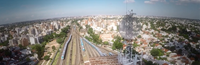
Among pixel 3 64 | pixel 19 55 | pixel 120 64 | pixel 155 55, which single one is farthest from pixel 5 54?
pixel 155 55

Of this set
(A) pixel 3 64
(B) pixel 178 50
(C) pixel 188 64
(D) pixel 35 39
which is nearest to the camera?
(C) pixel 188 64

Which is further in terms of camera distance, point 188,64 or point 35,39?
point 35,39

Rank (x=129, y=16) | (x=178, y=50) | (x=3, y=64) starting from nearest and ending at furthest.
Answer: (x=129, y=16)
(x=3, y=64)
(x=178, y=50)

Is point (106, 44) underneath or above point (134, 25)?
underneath

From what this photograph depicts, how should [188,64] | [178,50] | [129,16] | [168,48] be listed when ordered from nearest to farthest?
[129,16] → [188,64] → [178,50] → [168,48]

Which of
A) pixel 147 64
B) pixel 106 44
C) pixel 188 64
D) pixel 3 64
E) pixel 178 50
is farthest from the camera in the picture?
pixel 106 44

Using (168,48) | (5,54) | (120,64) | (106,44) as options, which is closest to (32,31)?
(5,54)

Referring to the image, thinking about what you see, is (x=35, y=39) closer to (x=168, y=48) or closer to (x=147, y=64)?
(x=147, y=64)

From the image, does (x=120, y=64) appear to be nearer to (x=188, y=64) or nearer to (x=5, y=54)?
(x=188, y=64)

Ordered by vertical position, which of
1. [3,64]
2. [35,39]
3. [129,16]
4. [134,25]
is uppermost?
[129,16]
